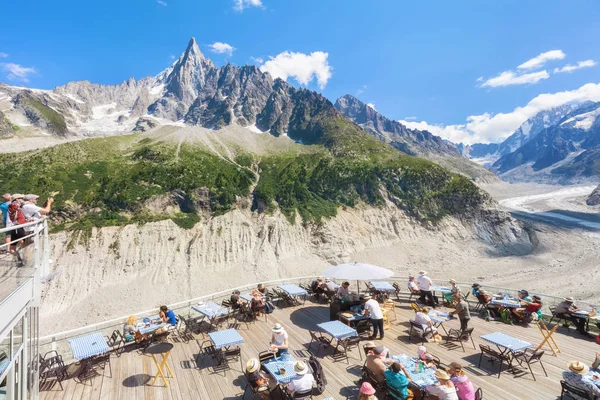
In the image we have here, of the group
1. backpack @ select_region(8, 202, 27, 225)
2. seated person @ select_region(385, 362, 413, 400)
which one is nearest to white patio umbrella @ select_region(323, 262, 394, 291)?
seated person @ select_region(385, 362, 413, 400)

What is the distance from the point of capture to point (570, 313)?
42.3ft

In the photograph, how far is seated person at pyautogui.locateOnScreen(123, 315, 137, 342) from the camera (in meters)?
11.2

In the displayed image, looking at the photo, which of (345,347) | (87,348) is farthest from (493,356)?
(87,348)

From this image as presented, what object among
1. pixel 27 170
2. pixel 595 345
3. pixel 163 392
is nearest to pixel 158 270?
pixel 27 170

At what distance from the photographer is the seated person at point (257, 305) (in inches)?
554

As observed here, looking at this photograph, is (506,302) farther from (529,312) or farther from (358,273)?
(358,273)

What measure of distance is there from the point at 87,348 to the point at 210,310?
4374 millimetres

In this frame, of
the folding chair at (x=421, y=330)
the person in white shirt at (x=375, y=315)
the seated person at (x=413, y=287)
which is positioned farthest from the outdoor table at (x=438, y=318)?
the seated person at (x=413, y=287)

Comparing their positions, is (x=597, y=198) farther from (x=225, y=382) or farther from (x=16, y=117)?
(x=16, y=117)

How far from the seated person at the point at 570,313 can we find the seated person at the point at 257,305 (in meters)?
12.9

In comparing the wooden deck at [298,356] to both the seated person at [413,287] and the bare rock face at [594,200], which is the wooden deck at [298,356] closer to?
the seated person at [413,287]

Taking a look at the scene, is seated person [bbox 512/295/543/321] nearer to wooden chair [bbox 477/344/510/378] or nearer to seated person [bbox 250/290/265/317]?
wooden chair [bbox 477/344/510/378]

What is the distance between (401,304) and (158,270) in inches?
1362

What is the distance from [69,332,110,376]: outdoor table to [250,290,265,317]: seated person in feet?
19.2
